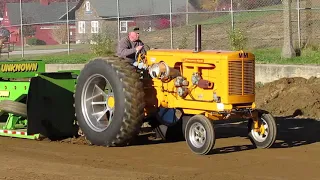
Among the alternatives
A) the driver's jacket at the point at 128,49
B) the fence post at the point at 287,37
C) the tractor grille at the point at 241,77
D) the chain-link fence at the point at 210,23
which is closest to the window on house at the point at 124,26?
the chain-link fence at the point at 210,23

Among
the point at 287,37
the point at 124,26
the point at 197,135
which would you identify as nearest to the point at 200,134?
the point at 197,135

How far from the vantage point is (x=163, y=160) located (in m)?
10.5

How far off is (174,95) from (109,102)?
1.06m

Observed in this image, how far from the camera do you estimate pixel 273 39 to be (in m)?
26.7

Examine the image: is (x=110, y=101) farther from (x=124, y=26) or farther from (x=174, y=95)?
(x=124, y=26)

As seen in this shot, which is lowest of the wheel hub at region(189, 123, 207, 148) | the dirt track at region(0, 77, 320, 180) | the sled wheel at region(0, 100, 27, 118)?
the dirt track at region(0, 77, 320, 180)

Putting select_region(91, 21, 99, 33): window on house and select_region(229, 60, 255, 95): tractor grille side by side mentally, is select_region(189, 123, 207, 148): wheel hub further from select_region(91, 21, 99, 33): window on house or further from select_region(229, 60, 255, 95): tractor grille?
select_region(91, 21, 99, 33): window on house

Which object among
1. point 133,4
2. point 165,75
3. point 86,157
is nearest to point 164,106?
point 165,75

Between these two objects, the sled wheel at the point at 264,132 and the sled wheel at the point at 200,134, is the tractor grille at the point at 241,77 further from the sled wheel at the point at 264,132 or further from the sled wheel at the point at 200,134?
the sled wheel at the point at 200,134

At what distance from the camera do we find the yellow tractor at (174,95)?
10875 mm

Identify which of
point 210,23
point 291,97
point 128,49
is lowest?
point 291,97

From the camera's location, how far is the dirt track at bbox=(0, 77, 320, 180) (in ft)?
30.4

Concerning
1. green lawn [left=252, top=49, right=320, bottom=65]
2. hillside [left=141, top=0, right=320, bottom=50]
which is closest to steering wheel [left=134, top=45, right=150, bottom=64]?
green lawn [left=252, top=49, right=320, bottom=65]

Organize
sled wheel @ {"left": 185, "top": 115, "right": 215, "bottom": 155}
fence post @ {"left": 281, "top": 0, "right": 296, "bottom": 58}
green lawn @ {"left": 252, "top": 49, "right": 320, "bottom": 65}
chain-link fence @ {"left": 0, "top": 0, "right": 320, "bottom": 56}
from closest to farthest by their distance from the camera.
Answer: sled wheel @ {"left": 185, "top": 115, "right": 215, "bottom": 155} < green lawn @ {"left": 252, "top": 49, "right": 320, "bottom": 65} < fence post @ {"left": 281, "top": 0, "right": 296, "bottom": 58} < chain-link fence @ {"left": 0, "top": 0, "right": 320, "bottom": 56}
